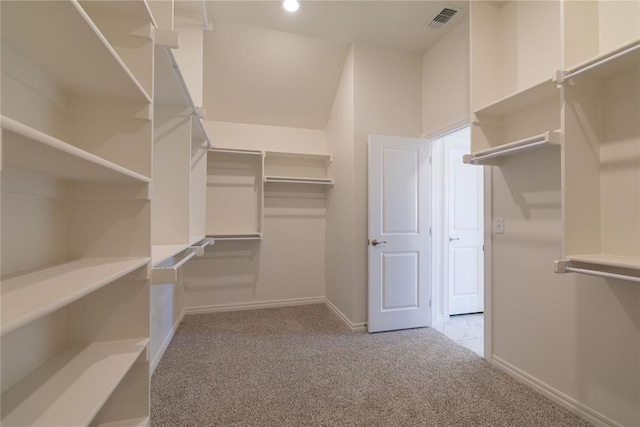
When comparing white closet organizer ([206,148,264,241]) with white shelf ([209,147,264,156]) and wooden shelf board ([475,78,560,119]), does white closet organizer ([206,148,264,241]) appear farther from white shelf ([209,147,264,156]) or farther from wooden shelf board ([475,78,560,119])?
wooden shelf board ([475,78,560,119])

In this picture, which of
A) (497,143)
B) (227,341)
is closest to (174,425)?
(227,341)

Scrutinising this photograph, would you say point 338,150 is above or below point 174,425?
above

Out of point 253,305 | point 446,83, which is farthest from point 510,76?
point 253,305

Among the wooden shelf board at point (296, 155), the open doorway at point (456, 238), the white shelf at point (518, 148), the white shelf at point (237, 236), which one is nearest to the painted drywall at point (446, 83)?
the open doorway at point (456, 238)

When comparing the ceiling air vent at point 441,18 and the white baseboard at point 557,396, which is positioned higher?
the ceiling air vent at point 441,18

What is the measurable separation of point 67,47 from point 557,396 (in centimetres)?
302

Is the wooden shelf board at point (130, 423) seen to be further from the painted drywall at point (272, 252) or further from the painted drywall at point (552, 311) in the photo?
the painted drywall at point (552, 311)

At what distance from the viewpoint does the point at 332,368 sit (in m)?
2.17

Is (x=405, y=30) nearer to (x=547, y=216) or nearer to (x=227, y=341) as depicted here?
(x=547, y=216)

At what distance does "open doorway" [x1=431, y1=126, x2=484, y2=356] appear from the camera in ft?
10.6

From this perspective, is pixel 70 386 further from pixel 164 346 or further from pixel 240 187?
pixel 240 187

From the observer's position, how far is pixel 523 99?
5.97 ft

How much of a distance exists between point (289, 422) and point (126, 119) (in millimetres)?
1789

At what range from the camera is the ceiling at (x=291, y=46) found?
2.57 meters
